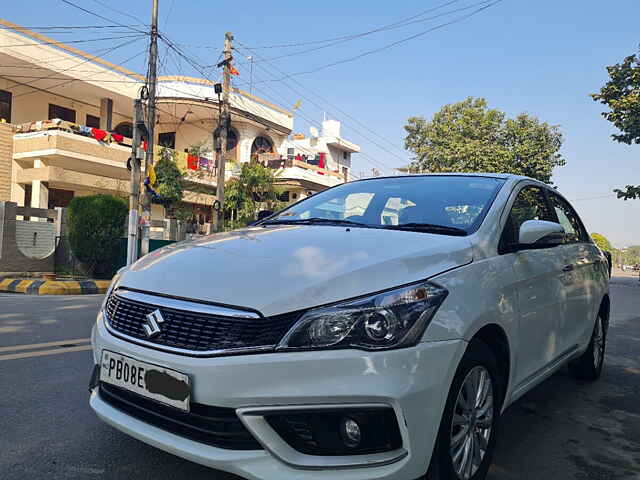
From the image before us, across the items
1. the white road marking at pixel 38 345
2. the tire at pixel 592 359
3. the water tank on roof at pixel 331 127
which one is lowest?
the white road marking at pixel 38 345

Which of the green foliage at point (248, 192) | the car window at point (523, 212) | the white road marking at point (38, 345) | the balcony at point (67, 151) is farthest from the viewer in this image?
the green foliage at point (248, 192)

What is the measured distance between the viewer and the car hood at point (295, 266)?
1.92 meters

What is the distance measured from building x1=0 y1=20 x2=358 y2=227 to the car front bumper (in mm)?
18843

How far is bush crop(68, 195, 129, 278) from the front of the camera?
11820 mm

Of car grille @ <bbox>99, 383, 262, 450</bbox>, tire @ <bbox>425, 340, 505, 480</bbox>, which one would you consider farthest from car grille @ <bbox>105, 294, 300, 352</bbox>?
tire @ <bbox>425, 340, 505, 480</bbox>

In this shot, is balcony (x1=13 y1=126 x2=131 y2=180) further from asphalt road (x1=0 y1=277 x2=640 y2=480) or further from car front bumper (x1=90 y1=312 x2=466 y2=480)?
car front bumper (x1=90 y1=312 x2=466 y2=480)

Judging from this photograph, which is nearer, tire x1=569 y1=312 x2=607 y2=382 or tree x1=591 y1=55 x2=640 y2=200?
tire x1=569 y1=312 x2=607 y2=382

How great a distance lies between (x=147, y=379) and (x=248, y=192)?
22.5 meters

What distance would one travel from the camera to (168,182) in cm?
2056

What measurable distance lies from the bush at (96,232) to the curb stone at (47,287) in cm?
134

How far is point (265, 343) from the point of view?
1.83 m

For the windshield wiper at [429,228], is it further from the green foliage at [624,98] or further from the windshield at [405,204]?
the green foliage at [624,98]

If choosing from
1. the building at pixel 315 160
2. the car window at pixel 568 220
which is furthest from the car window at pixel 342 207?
the building at pixel 315 160

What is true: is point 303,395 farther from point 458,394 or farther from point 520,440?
point 520,440
